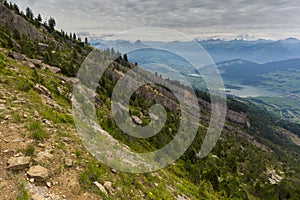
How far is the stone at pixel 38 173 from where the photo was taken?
8633 millimetres

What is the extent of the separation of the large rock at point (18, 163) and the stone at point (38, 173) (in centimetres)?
34

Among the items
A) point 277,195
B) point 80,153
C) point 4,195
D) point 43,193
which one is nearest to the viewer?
point 4,195

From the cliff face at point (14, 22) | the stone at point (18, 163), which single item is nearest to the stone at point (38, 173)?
the stone at point (18, 163)

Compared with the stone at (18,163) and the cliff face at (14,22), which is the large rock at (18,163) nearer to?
the stone at (18,163)

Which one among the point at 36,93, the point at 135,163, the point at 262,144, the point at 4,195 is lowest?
the point at 262,144

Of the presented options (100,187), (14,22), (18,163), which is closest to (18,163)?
(18,163)

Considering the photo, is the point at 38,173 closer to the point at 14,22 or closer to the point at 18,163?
the point at 18,163

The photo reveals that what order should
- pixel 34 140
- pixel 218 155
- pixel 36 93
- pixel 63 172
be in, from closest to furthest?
1. pixel 63 172
2. pixel 34 140
3. pixel 36 93
4. pixel 218 155

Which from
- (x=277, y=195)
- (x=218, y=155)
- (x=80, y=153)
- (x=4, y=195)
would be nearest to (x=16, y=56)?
(x=80, y=153)

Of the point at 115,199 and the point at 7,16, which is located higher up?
the point at 7,16

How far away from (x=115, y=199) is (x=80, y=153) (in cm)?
329

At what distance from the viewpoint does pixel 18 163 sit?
8.84 m

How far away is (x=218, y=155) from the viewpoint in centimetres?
8194

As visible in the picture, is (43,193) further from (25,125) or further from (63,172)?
(25,125)
